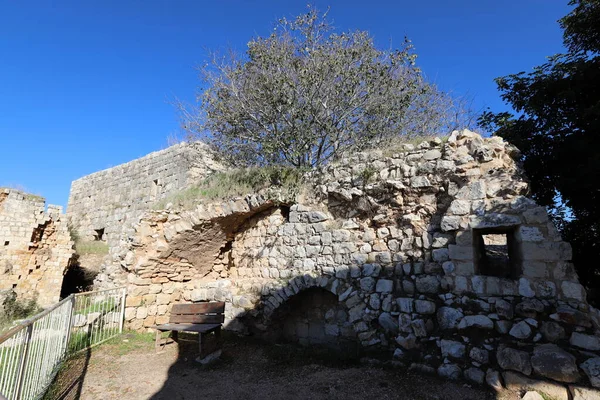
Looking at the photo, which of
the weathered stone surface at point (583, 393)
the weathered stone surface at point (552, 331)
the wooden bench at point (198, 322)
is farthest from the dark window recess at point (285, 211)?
the weathered stone surface at point (583, 393)

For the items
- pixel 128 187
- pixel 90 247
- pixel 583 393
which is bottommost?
pixel 583 393

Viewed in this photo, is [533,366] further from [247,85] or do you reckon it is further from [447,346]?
[247,85]

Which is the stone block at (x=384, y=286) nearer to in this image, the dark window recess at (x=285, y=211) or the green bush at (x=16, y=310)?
the dark window recess at (x=285, y=211)

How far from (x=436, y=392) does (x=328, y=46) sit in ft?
26.0

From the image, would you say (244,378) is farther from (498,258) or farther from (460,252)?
(498,258)

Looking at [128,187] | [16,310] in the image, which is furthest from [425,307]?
[128,187]

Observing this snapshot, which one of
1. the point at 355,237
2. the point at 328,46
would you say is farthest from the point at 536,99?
the point at 355,237

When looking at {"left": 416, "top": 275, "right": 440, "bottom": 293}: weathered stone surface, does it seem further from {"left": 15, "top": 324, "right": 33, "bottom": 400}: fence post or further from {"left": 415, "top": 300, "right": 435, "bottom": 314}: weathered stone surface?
{"left": 15, "top": 324, "right": 33, "bottom": 400}: fence post

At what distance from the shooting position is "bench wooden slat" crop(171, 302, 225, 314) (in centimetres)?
660

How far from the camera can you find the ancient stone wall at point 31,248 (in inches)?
387

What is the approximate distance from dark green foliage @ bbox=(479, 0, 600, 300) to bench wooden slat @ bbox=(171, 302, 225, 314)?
302 inches

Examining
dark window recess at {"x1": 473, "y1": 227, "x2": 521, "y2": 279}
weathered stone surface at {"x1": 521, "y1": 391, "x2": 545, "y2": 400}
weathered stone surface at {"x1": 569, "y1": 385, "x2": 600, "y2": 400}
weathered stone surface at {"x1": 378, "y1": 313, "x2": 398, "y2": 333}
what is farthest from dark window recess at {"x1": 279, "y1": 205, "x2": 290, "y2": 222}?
weathered stone surface at {"x1": 569, "y1": 385, "x2": 600, "y2": 400}

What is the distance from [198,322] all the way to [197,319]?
79 mm

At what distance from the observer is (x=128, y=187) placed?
1403cm
